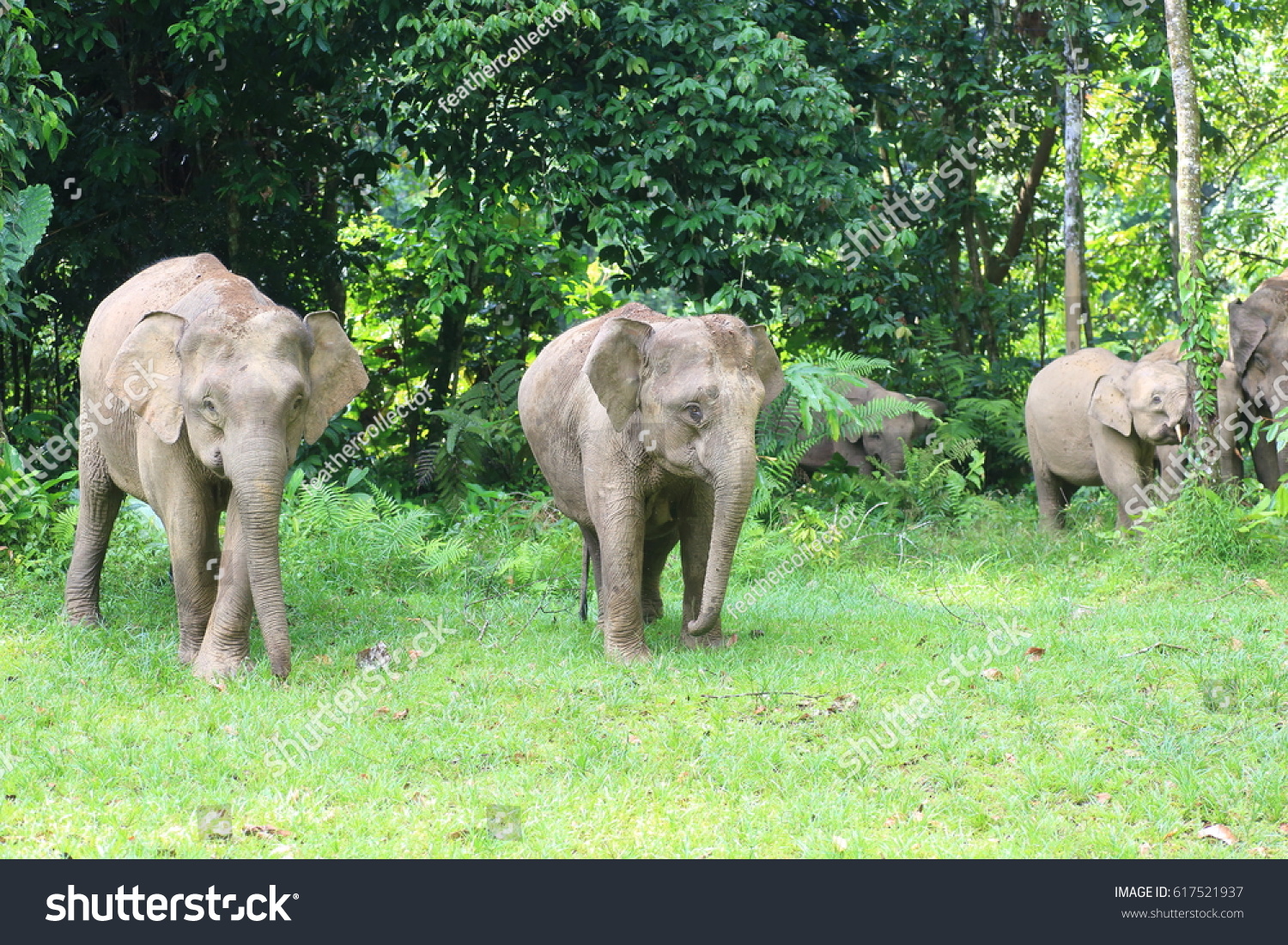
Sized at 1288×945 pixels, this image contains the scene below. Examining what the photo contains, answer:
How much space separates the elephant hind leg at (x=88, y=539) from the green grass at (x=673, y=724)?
195mm

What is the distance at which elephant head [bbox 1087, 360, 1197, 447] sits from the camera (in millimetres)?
11430

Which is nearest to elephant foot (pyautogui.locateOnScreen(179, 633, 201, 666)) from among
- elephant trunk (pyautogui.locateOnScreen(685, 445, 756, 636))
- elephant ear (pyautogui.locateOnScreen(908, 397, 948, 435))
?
elephant trunk (pyautogui.locateOnScreen(685, 445, 756, 636))

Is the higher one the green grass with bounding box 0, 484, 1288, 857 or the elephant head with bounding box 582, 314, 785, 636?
the elephant head with bounding box 582, 314, 785, 636

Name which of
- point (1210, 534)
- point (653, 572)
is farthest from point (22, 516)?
point (1210, 534)

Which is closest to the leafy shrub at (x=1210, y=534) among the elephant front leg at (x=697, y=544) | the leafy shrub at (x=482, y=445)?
the elephant front leg at (x=697, y=544)

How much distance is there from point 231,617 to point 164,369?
1416 millimetres

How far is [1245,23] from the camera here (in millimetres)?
17094

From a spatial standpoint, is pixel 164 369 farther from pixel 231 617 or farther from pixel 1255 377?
pixel 1255 377

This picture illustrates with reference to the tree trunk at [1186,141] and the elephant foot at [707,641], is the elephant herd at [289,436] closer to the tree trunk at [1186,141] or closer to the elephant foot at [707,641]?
the elephant foot at [707,641]

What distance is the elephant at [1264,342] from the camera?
11586 millimetres

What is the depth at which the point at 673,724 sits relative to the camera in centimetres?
677

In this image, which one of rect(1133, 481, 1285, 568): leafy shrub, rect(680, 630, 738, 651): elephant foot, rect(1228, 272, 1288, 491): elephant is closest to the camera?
rect(680, 630, 738, 651): elephant foot

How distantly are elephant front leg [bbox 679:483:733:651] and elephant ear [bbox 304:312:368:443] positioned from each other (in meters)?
2.06

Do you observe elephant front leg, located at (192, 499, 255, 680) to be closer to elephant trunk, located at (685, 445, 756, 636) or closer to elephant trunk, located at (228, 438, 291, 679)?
elephant trunk, located at (228, 438, 291, 679)
